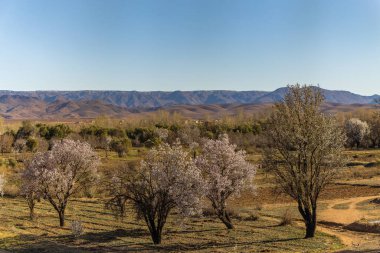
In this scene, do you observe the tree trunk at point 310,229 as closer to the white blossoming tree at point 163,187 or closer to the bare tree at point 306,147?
the bare tree at point 306,147

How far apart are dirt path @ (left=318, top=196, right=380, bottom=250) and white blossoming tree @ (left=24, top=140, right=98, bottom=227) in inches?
1002

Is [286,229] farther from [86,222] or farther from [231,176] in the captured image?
[86,222]

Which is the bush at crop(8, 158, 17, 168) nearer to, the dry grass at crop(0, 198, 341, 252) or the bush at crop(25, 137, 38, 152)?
the bush at crop(25, 137, 38, 152)

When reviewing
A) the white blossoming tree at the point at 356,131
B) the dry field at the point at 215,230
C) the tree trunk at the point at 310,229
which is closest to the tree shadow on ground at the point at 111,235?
the dry field at the point at 215,230

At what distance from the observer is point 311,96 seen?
36969 mm

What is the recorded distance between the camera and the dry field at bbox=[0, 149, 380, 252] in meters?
34.9

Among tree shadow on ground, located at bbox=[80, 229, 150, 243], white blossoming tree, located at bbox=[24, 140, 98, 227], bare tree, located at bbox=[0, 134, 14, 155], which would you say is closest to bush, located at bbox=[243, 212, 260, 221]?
tree shadow on ground, located at bbox=[80, 229, 150, 243]

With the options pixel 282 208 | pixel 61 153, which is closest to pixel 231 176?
pixel 282 208

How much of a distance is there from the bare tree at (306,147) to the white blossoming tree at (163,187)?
7364mm

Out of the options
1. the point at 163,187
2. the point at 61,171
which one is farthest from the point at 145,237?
the point at 61,171

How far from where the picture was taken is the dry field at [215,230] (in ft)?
115

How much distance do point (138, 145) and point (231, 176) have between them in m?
109

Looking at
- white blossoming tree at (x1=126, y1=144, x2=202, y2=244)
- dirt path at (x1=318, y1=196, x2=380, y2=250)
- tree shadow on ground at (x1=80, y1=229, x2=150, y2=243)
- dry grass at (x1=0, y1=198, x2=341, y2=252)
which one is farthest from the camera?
tree shadow on ground at (x1=80, y1=229, x2=150, y2=243)

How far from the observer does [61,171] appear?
46000 mm
